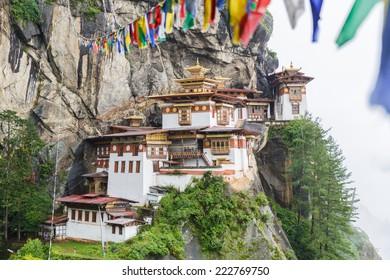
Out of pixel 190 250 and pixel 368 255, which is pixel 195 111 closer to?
pixel 190 250

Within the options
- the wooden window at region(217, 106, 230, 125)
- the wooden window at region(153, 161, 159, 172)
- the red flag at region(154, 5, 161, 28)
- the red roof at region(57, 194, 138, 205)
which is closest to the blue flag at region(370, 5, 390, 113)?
the red flag at region(154, 5, 161, 28)

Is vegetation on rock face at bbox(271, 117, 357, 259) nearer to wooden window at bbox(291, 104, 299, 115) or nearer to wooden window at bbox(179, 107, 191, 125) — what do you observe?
wooden window at bbox(291, 104, 299, 115)

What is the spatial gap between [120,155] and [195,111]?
566cm

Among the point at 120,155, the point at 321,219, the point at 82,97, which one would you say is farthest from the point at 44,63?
the point at 321,219

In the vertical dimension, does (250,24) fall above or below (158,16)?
below

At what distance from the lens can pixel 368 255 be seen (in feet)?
105

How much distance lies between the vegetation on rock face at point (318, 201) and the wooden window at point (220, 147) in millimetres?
5664

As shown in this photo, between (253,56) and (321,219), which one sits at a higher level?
(253,56)

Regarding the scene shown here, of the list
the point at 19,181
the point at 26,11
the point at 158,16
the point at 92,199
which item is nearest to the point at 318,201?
the point at 92,199

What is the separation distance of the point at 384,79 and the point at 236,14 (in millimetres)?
1121

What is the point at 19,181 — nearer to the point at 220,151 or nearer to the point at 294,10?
the point at 220,151

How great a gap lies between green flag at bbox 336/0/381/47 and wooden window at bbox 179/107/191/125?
20446 mm

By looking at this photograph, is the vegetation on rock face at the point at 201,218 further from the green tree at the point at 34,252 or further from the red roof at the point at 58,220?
the red roof at the point at 58,220

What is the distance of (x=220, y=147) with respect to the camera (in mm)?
21000
